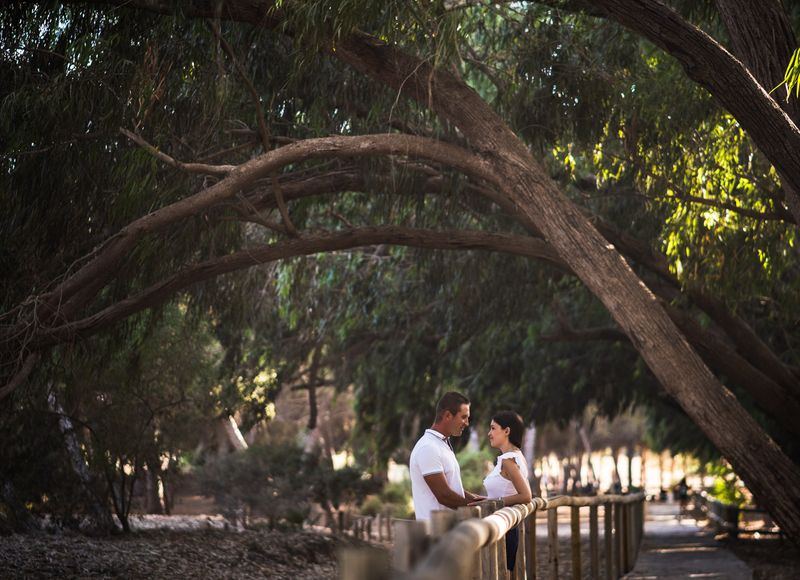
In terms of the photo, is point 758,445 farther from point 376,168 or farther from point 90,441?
point 90,441

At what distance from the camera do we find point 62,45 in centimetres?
952

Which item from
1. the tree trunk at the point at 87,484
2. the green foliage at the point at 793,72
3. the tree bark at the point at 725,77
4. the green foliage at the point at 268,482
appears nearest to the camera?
the green foliage at the point at 793,72

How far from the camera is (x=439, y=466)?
5.46 meters

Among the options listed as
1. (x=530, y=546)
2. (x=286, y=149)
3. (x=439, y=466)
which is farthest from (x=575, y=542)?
(x=286, y=149)

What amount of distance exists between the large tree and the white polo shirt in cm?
310

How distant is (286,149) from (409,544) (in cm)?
644

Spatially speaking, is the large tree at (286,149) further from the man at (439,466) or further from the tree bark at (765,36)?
the man at (439,466)

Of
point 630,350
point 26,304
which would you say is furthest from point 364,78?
point 630,350

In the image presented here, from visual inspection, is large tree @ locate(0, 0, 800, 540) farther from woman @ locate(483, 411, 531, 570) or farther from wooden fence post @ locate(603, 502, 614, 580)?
woman @ locate(483, 411, 531, 570)

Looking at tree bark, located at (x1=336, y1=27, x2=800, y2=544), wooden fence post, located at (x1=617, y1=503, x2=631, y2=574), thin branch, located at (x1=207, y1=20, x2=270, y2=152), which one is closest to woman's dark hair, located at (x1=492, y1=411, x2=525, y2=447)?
tree bark, located at (x1=336, y1=27, x2=800, y2=544)

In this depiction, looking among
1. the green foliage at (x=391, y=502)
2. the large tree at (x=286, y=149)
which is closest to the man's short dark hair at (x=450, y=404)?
the large tree at (x=286, y=149)

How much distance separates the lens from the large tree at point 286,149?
873cm

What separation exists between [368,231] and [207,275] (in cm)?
161

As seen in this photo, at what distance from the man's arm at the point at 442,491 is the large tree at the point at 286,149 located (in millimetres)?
3261
